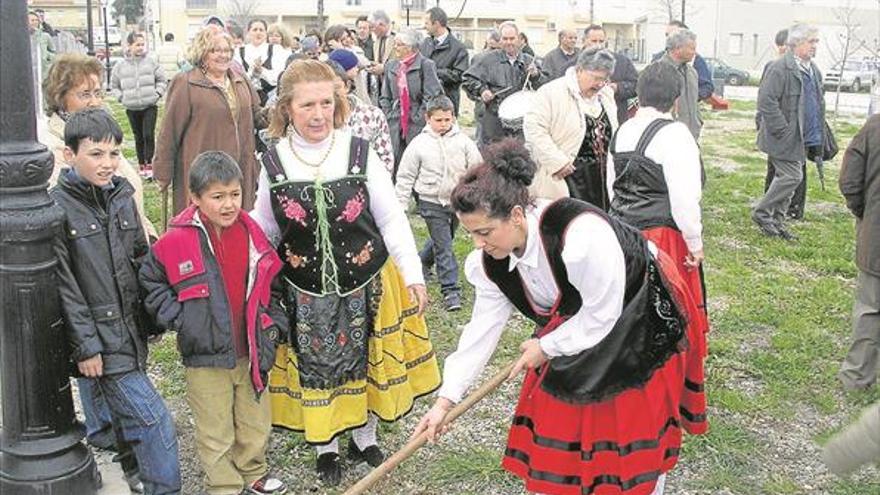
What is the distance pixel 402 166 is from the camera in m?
6.39

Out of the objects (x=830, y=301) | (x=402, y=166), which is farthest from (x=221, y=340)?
(x=830, y=301)

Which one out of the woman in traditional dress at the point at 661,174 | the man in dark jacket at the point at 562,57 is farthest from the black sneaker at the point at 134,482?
the man in dark jacket at the point at 562,57

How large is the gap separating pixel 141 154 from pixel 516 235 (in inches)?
340

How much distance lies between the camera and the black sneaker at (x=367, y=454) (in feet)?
14.0

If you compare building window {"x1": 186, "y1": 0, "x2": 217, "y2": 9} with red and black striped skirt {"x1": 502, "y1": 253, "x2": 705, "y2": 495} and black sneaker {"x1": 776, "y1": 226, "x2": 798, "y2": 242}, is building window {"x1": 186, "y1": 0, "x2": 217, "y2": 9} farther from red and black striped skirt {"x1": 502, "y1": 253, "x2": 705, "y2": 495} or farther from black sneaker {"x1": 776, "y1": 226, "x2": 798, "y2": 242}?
red and black striped skirt {"x1": 502, "y1": 253, "x2": 705, "y2": 495}

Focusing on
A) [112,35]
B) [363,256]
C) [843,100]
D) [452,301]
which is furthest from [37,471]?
[112,35]

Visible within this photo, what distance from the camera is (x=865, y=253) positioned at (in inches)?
204

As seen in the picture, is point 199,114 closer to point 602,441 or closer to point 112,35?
point 602,441

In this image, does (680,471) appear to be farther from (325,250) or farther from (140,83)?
(140,83)

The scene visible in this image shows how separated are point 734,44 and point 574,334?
54230mm

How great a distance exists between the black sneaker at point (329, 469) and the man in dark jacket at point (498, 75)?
484 cm

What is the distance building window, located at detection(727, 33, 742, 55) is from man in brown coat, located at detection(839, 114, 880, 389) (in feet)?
167

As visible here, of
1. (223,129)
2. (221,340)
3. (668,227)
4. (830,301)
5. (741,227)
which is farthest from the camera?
(741,227)

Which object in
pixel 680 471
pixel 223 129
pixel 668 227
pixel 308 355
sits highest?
pixel 223 129
